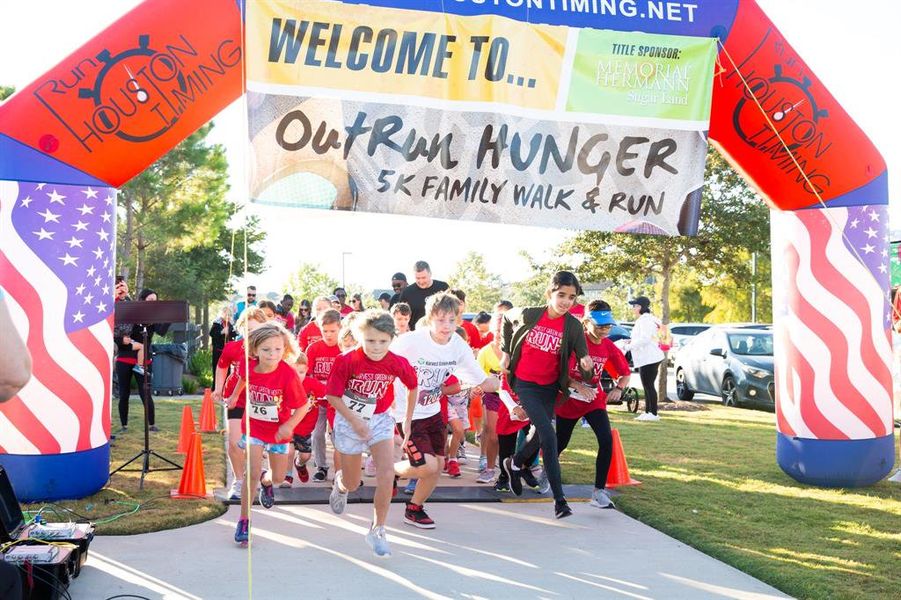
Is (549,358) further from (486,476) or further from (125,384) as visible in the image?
(125,384)

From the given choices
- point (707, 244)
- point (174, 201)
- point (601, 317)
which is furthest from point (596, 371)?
point (174, 201)

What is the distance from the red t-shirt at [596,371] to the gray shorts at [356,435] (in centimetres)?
174

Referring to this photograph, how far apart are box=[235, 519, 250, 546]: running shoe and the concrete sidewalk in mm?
64

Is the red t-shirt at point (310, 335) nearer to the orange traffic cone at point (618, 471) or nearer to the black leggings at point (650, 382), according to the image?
the orange traffic cone at point (618, 471)

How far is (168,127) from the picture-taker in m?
6.88

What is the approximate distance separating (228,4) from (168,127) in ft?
3.46

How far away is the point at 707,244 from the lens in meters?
17.1

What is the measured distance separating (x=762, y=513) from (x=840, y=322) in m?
1.97

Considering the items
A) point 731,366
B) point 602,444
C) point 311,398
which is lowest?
point 602,444

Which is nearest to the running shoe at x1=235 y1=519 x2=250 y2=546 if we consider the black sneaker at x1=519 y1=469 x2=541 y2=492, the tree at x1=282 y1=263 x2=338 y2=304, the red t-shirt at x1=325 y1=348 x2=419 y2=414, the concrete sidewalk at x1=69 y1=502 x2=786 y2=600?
the concrete sidewalk at x1=69 y1=502 x2=786 y2=600

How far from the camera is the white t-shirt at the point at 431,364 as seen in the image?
6.75m

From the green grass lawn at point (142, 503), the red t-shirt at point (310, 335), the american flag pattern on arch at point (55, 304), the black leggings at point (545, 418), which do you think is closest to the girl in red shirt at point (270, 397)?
the green grass lawn at point (142, 503)

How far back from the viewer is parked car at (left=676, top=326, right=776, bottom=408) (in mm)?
15266

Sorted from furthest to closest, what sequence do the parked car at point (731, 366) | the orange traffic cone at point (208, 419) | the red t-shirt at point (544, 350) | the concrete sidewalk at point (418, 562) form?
the parked car at point (731, 366) < the orange traffic cone at point (208, 419) < the red t-shirt at point (544, 350) < the concrete sidewalk at point (418, 562)
